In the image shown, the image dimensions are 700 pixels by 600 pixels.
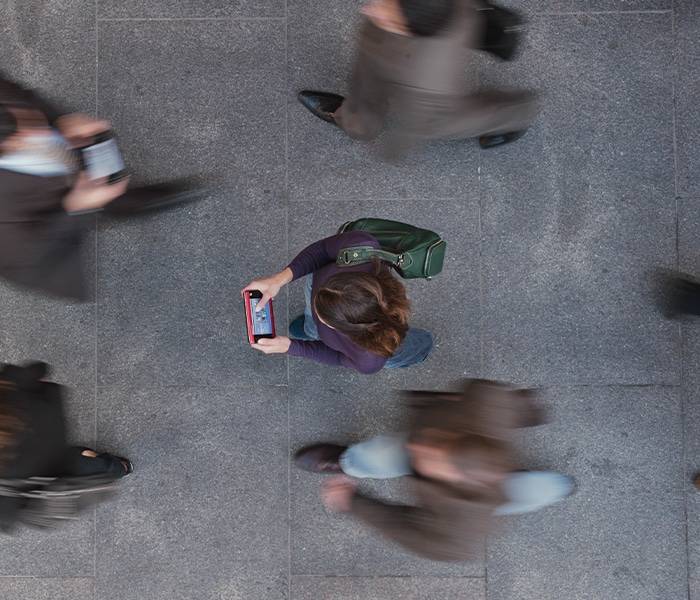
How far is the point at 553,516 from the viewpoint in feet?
11.8

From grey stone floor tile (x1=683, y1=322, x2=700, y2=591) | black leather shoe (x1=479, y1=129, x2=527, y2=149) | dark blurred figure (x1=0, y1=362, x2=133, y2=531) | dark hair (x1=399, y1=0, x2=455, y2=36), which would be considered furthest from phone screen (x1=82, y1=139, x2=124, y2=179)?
grey stone floor tile (x1=683, y1=322, x2=700, y2=591)

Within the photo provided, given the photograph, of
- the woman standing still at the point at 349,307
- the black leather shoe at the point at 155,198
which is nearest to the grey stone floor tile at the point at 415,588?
the woman standing still at the point at 349,307

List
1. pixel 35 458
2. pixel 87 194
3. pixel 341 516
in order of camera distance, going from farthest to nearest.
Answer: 1. pixel 341 516
2. pixel 87 194
3. pixel 35 458

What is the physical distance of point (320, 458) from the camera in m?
3.52

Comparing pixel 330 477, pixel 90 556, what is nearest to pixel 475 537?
pixel 330 477

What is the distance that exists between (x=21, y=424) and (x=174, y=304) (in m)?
1.27

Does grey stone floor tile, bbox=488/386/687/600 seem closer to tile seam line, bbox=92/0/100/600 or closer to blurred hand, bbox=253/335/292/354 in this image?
blurred hand, bbox=253/335/292/354

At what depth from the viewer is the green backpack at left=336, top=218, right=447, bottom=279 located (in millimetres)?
2869

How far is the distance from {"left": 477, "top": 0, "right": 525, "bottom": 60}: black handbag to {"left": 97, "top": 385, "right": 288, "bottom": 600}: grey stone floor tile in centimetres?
222

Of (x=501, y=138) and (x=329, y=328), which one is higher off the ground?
(x=501, y=138)

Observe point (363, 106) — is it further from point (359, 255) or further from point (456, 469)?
point (456, 469)

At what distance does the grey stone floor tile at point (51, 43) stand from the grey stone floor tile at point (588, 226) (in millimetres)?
2502

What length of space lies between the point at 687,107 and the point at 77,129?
333 centimetres

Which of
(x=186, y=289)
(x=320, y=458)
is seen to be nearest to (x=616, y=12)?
(x=186, y=289)
